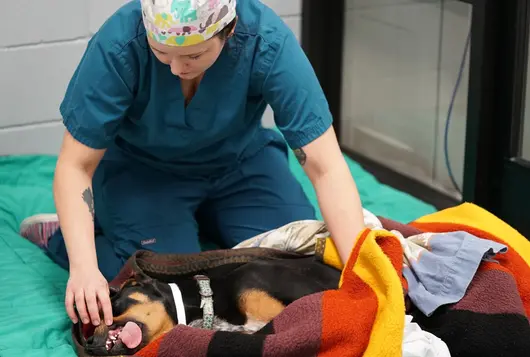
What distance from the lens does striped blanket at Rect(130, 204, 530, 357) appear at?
149 cm

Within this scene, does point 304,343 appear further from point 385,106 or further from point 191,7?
point 385,106

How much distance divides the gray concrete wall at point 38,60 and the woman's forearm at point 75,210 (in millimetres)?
1032

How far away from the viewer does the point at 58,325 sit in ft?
5.91

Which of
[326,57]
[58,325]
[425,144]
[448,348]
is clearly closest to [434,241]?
[448,348]

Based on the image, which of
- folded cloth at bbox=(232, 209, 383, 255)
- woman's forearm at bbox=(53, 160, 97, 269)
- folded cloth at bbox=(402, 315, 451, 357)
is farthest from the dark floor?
woman's forearm at bbox=(53, 160, 97, 269)

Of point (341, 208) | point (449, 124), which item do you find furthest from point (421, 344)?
point (449, 124)

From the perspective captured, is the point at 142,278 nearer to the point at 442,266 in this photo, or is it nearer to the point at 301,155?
the point at 301,155

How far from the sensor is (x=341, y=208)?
69.3 inches

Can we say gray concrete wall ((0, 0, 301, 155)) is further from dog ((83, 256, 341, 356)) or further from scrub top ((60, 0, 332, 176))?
dog ((83, 256, 341, 356))

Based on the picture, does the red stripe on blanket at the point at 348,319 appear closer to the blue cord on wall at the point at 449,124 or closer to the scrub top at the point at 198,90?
the scrub top at the point at 198,90

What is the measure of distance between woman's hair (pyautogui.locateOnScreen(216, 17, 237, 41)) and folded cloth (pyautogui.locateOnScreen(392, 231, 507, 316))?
488 millimetres

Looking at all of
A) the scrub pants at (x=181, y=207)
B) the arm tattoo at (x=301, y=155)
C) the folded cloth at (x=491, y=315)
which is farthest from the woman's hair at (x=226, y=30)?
the folded cloth at (x=491, y=315)

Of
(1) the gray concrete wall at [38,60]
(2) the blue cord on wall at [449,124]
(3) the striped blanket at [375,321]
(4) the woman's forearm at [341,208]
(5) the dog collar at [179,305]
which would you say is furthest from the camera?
(1) the gray concrete wall at [38,60]

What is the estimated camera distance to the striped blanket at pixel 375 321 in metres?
1.49
